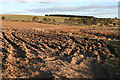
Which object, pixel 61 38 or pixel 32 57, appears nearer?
pixel 32 57

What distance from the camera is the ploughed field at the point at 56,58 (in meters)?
6.60

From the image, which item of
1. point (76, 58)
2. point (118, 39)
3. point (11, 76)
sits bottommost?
point (11, 76)

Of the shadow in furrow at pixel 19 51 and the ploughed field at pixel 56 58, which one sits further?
the shadow in furrow at pixel 19 51

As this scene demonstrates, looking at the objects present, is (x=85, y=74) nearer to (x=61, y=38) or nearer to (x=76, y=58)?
(x=76, y=58)

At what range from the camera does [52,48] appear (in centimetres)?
899

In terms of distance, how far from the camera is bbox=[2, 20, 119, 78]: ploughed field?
21.6ft

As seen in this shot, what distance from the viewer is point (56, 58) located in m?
7.81

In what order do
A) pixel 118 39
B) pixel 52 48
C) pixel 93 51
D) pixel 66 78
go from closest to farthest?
1. pixel 66 78
2. pixel 93 51
3. pixel 52 48
4. pixel 118 39

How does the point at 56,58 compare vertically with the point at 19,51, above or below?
below

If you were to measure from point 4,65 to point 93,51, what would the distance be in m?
5.00

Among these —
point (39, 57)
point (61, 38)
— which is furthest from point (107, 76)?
point (61, 38)

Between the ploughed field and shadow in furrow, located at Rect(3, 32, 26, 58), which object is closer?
the ploughed field

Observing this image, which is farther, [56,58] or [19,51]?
[19,51]

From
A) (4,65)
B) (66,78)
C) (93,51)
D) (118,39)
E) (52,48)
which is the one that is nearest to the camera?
(66,78)
